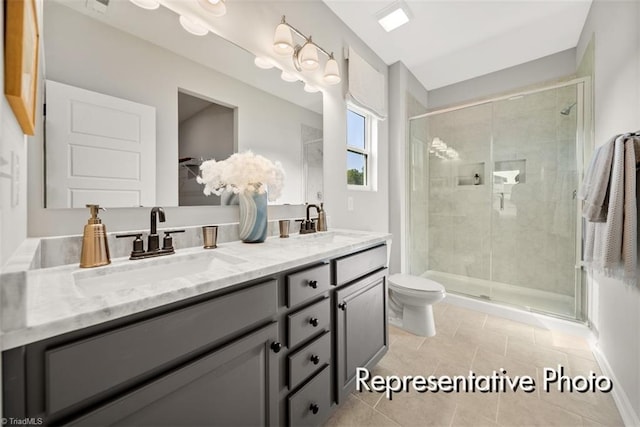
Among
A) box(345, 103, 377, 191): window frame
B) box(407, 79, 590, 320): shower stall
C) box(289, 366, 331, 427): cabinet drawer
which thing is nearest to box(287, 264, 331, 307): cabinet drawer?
box(289, 366, 331, 427): cabinet drawer

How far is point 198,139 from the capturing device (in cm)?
126

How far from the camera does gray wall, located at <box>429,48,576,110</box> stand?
258cm

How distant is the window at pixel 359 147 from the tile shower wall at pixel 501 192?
2.48ft

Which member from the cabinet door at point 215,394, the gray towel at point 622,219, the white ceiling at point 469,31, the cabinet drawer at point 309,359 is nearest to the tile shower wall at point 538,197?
the white ceiling at point 469,31

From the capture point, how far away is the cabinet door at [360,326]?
4.09 feet

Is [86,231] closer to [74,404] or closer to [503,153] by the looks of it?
[74,404]

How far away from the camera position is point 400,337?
2088 mm

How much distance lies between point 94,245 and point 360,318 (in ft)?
3.93

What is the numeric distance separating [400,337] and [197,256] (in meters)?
1.75

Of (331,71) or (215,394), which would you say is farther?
(331,71)

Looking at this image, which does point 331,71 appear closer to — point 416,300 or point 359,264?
point 359,264

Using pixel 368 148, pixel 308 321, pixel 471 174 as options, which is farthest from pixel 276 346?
pixel 471 174

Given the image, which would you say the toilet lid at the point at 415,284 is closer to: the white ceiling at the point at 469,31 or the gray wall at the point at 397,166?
the gray wall at the point at 397,166

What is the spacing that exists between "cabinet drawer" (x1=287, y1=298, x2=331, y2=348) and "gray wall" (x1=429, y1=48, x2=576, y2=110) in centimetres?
327
